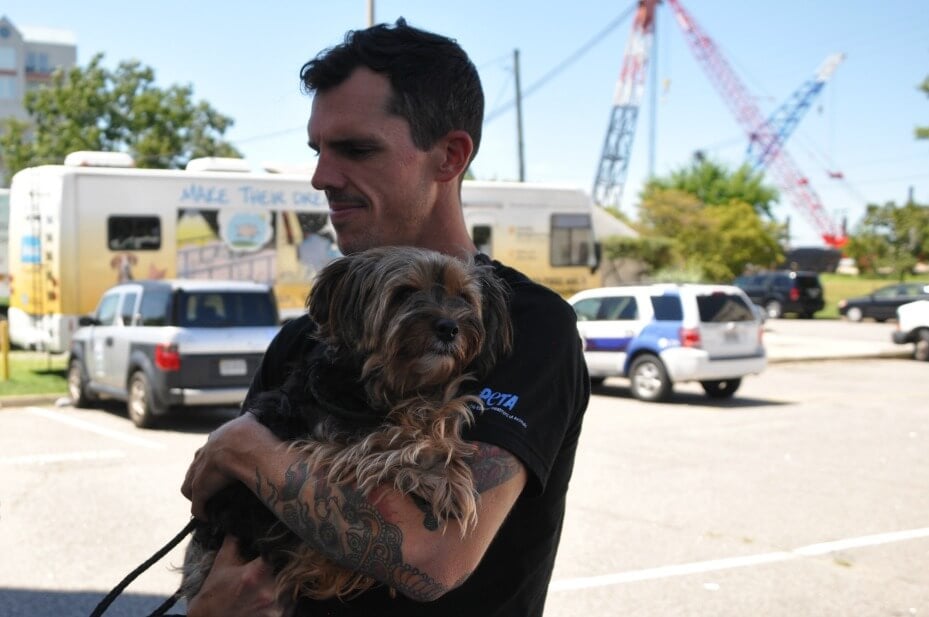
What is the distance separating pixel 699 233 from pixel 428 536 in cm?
4196

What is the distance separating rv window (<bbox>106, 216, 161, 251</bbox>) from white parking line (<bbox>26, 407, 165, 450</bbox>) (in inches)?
157

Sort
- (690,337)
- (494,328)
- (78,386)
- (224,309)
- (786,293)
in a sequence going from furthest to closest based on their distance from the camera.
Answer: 1. (786,293)
2. (690,337)
3. (78,386)
4. (224,309)
5. (494,328)

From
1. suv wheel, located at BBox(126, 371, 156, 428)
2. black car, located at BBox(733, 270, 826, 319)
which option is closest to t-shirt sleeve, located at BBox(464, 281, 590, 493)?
suv wheel, located at BBox(126, 371, 156, 428)

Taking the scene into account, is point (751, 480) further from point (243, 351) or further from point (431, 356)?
point (431, 356)

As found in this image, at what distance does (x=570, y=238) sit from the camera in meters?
22.9

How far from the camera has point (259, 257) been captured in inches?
747

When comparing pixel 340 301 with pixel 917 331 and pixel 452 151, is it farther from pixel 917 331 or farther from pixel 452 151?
pixel 917 331

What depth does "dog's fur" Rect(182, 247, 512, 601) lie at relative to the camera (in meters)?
1.87

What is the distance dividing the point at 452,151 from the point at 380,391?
0.59 metres

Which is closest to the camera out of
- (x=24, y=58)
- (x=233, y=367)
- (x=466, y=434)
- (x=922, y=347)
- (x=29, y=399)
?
(x=466, y=434)

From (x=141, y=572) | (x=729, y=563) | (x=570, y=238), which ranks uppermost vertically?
(x=570, y=238)

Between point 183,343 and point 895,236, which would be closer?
point 183,343

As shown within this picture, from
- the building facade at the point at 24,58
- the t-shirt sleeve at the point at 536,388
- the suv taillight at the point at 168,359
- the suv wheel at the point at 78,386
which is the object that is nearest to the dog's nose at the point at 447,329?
the t-shirt sleeve at the point at 536,388

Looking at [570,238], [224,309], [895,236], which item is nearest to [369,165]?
[224,309]
